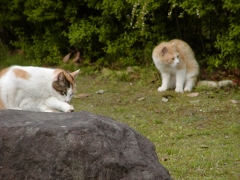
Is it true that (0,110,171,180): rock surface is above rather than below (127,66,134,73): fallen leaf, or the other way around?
above

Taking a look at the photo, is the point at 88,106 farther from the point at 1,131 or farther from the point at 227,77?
the point at 1,131

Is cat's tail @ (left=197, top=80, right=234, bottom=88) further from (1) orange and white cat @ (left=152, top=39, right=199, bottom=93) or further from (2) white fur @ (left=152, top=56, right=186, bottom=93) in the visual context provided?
(2) white fur @ (left=152, top=56, right=186, bottom=93)

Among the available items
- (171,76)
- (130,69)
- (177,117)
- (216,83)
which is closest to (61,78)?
(177,117)

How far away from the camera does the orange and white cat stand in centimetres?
959

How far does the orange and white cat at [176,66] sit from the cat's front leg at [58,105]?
12.6 feet

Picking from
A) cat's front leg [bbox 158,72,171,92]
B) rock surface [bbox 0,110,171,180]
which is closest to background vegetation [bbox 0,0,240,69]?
cat's front leg [bbox 158,72,171,92]

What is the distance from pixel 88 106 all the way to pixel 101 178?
4878 millimetres

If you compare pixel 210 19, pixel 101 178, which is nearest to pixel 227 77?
pixel 210 19

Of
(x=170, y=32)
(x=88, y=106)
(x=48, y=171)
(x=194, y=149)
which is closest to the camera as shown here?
(x=48, y=171)

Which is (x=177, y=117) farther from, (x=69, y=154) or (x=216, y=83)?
(x=69, y=154)

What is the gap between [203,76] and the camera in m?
10.3

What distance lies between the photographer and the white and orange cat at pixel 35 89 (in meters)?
6.14

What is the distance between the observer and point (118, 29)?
1151 cm

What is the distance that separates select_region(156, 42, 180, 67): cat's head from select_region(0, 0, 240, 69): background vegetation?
57 cm
